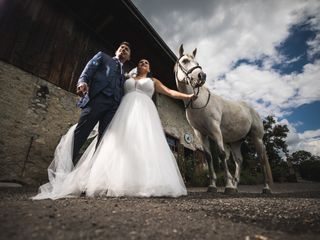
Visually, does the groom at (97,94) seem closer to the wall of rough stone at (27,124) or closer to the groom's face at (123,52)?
the groom's face at (123,52)

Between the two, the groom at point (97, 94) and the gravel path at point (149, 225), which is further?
the groom at point (97, 94)

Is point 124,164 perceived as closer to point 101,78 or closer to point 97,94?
point 97,94

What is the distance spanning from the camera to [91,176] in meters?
2.26

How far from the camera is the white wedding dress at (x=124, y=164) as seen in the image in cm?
221

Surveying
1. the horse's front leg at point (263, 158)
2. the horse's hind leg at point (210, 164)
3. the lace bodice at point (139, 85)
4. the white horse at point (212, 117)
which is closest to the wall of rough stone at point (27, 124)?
the lace bodice at point (139, 85)

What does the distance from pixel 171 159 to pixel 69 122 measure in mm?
4029

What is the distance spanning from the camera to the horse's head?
3383 millimetres

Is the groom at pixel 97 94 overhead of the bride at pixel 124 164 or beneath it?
overhead

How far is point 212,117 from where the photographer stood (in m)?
3.68

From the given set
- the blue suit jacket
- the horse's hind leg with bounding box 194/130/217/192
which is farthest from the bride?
the horse's hind leg with bounding box 194/130/217/192

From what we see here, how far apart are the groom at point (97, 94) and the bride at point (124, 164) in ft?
0.38

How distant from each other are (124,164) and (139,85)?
1.26 meters

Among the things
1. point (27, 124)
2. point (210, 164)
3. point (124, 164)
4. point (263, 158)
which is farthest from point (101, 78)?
point (263, 158)

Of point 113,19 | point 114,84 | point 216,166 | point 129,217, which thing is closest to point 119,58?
point 114,84
